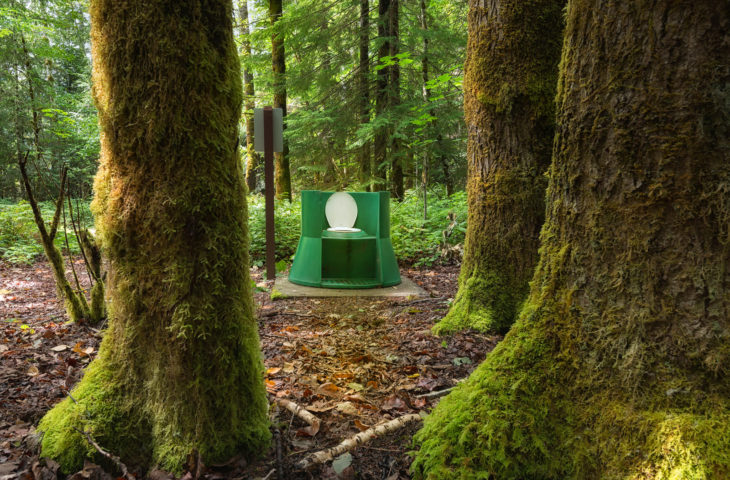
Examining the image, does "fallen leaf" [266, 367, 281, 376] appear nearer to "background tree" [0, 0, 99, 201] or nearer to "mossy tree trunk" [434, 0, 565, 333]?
"mossy tree trunk" [434, 0, 565, 333]

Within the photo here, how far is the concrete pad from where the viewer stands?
527 centimetres

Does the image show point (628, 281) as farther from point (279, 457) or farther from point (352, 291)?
point (352, 291)

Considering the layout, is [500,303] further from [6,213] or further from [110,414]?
[6,213]

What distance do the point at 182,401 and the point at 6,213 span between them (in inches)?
436

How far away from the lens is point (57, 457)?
168cm

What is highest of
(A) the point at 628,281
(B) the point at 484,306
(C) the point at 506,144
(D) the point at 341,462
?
(C) the point at 506,144

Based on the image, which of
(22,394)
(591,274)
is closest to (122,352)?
(22,394)

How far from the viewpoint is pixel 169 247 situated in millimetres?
1609

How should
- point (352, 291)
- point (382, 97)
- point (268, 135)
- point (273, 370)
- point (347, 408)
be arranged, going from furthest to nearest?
point (382, 97)
point (268, 135)
point (352, 291)
point (273, 370)
point (347, 408)

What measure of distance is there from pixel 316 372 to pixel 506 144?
227 cm

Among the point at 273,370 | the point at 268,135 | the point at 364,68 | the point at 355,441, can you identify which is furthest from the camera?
the point at 364,68

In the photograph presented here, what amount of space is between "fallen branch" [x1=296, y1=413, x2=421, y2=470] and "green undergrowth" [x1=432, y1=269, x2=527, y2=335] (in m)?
1.41

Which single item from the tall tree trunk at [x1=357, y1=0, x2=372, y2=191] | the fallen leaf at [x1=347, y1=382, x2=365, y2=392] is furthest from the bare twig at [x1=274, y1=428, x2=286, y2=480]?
the tall tree trunk at [x1=357, y1=0, x2=372, y2=191]

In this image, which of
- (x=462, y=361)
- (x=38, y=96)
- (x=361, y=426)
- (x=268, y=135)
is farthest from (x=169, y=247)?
(x=38, y=96)
